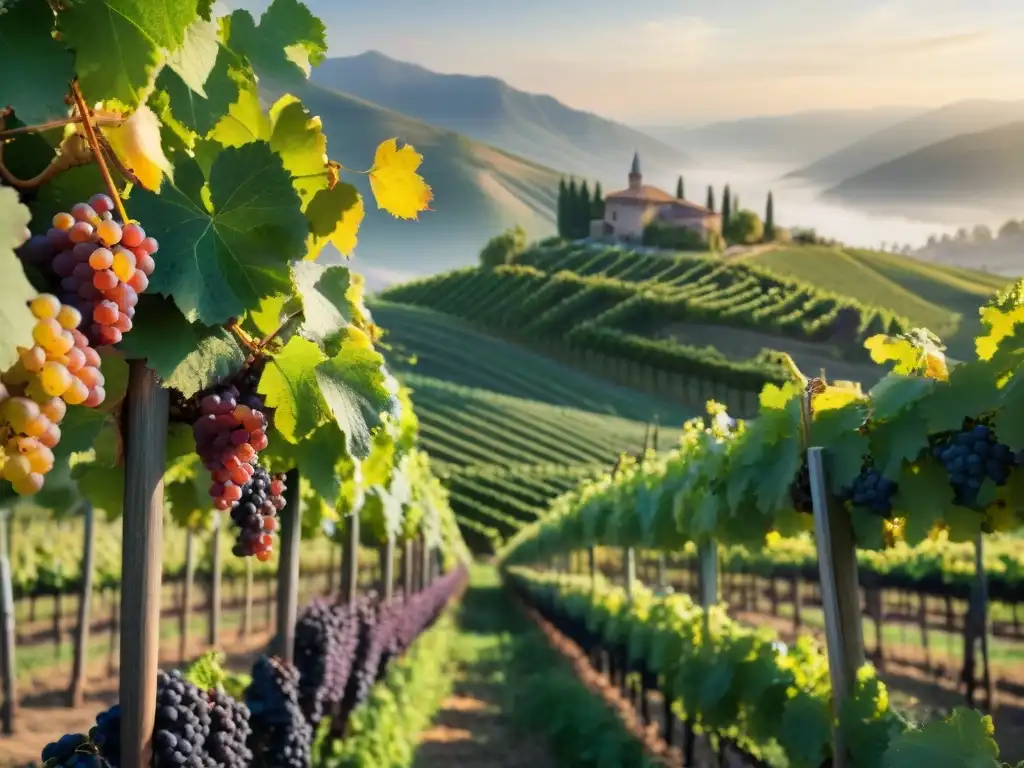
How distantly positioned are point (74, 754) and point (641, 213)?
46606 millimetres

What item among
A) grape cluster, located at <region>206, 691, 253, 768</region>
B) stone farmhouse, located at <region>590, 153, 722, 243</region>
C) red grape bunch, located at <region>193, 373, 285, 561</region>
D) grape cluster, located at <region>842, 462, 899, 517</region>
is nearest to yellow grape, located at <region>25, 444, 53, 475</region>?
red grape bunch, located at <region>193, 373, 285, 561</region>

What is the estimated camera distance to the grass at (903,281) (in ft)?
111

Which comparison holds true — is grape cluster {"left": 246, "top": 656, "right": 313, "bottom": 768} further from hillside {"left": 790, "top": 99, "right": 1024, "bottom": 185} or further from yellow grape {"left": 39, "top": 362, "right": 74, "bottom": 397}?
hillside {"left": 790, "top": 99, "right": 1024, "bottom": 185}

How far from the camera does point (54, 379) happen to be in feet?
2.27

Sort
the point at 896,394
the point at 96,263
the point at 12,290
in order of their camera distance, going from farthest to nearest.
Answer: the point at 896,394, the point at 96,263, the point at 12,290

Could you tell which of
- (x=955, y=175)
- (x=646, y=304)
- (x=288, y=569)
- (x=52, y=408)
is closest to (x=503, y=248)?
(x=646, y=304)

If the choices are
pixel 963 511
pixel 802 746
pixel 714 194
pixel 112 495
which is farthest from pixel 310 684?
pixel 714 194

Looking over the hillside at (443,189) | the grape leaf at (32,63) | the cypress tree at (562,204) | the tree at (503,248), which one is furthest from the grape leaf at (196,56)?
the cypress tree at (562,204)

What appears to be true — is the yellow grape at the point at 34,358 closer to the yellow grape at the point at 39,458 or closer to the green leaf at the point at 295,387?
the yellow grape at the point at 39,458

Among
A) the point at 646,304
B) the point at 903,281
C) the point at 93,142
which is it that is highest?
the point at 903,281

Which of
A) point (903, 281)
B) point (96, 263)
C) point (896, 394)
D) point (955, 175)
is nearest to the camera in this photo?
point (96, 263)

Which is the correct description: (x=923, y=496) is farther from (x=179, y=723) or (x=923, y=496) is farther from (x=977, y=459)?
(x=179, y=723)

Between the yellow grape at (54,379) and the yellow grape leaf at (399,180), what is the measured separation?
61 cm

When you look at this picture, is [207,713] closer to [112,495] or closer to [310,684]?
[112,495]
